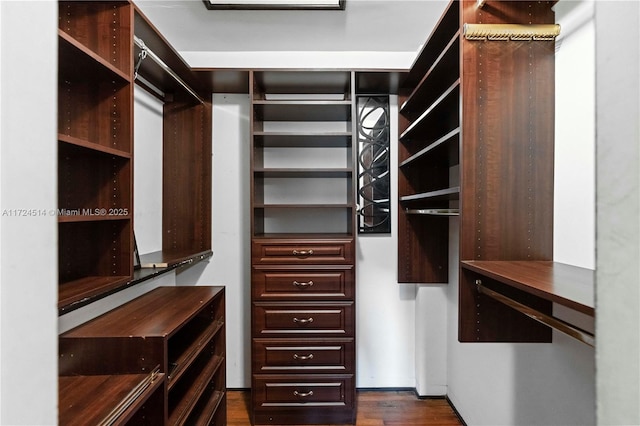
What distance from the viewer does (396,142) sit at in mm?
2455

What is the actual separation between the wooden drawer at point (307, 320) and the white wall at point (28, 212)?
1618 mm

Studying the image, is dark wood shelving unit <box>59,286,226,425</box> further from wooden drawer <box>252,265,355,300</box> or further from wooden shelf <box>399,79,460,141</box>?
wooden shelf <box>399,79,460,141</box>

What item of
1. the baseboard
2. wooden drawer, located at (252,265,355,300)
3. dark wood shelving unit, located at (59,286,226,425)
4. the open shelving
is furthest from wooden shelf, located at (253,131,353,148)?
the baseboard

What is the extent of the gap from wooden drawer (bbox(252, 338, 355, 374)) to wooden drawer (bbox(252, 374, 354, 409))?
55mm

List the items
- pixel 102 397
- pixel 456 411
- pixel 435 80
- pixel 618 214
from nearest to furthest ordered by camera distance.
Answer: pixel 618 214, pixel 102 397, pixel 435 80, pixel 456 411

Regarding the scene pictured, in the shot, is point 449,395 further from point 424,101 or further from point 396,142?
point 424,101

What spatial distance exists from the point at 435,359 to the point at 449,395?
10.0 inches

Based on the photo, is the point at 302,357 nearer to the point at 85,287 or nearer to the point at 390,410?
the point at 390,410

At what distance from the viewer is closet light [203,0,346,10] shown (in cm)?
179

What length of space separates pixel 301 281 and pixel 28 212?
5.61 feet

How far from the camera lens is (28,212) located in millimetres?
417

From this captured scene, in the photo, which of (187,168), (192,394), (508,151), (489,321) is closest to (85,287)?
(192,394)

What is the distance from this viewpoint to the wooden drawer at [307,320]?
6.70 feet

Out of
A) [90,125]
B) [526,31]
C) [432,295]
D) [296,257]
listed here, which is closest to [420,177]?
[432,295]
